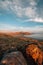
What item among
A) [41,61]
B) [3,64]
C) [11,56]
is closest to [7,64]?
[3,64]

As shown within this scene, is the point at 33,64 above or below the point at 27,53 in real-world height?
below

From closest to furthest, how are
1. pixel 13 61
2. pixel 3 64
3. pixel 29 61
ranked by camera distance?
pixel 3 64
pixel 13 61
pixel 29 61

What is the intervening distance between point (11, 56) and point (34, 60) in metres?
4.10

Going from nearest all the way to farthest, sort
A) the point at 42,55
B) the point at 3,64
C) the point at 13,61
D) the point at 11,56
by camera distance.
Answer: the point at 3,64, the point at 13,61, the point at 11,56, the point at 42,55

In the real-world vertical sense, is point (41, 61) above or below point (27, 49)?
below

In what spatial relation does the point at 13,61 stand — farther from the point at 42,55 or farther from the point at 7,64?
the point at 42,55

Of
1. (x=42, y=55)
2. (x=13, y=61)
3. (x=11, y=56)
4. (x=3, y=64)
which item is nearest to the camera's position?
(x=3, y=64)

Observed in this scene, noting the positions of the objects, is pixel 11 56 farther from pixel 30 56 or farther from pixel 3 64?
pixel 30 56

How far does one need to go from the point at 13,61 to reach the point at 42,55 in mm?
5716

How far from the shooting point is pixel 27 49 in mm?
14969

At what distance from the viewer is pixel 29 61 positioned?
47.5 ft

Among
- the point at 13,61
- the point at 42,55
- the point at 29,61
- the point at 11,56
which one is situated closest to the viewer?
the point at 13,61

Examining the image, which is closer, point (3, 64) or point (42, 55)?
point (3, 64)

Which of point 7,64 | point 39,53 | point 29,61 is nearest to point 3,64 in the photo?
point 7,64
